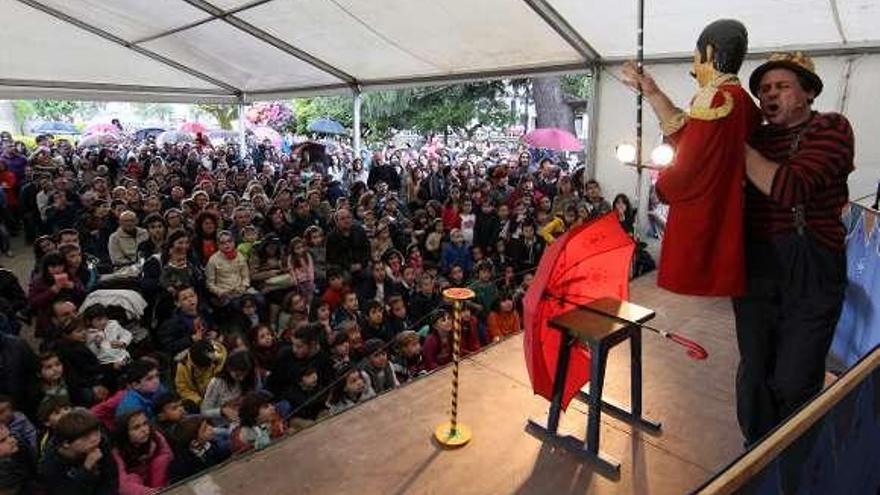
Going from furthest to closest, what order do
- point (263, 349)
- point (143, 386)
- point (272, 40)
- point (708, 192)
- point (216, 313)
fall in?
point (272, 40), point (216, 313), point (263, 349), point (143, 386), point (708, 192)

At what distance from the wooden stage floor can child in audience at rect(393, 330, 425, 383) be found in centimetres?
89

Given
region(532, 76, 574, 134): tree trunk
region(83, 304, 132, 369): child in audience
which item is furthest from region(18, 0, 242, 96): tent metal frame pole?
region(532, 76, 574, 134): tree trunk

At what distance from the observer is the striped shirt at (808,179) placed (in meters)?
1.81

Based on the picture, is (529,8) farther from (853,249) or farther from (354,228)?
(853,249)

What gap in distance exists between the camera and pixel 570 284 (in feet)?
9.87

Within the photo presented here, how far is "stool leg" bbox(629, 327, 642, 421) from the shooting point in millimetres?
2949

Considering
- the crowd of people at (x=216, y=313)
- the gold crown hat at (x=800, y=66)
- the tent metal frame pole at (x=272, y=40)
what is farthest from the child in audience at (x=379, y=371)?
the tent metal frame pole at (x=272, y=40)

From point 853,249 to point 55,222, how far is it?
29.6 feet

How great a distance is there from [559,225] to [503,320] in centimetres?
228

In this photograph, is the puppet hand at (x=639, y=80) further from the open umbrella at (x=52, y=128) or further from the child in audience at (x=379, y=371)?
the open umbrella at (x=52, y=128)

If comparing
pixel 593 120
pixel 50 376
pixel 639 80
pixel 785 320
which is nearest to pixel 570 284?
pixel 785 320

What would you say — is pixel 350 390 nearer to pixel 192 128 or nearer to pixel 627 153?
pixel 627 153

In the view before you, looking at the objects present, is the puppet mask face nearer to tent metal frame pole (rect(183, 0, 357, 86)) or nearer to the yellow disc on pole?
the yellow disc on pole

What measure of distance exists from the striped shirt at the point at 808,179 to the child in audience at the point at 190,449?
2961 millimetres
